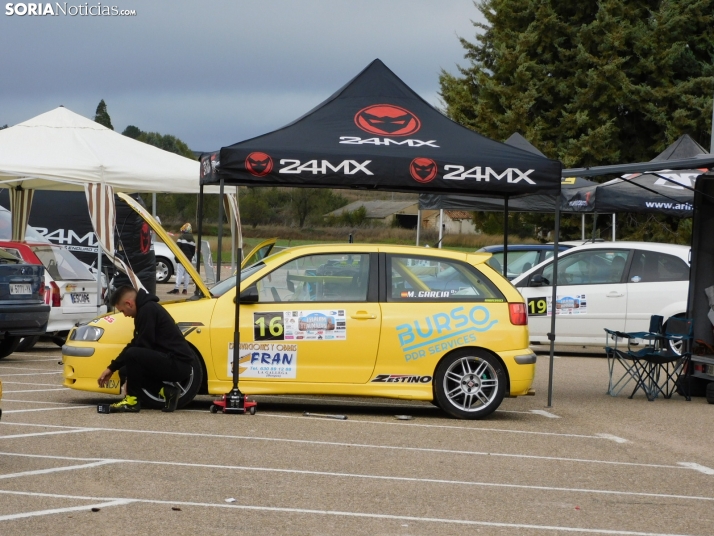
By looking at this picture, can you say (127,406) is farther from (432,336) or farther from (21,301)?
(21,301)

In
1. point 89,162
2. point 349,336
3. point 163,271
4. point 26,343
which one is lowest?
point 26,343

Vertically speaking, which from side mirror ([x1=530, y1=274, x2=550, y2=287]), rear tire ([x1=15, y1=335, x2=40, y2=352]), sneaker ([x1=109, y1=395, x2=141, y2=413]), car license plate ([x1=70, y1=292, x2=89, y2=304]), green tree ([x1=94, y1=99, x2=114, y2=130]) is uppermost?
green tree ([x1=94, y1=99, x2=114, y2=130])

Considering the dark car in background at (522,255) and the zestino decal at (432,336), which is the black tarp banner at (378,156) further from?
the dark car in background at (522,255)

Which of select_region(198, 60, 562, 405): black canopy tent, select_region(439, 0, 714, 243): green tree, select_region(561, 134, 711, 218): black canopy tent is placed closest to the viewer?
select_region(198, 60, 562, 405): black canopy tent

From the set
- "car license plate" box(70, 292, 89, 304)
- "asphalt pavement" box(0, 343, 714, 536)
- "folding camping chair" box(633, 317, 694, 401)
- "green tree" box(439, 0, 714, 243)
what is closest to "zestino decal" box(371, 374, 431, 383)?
"asphalt pavement" box(0, 343, 714, 536)

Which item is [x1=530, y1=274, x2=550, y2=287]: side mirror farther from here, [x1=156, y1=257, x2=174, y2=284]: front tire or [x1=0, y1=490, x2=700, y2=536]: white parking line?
[x1=156, y1=257, x2=174, y2=284]: front tire

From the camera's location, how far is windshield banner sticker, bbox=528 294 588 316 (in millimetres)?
16297

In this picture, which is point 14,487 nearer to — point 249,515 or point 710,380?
point 249,515

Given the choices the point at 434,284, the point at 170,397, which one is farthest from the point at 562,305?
the point at 170,397

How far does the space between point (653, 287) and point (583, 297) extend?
1.03 m

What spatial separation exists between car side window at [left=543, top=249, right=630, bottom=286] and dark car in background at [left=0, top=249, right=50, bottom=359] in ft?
23.5

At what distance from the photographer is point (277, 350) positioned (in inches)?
393

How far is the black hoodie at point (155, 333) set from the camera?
376 inches

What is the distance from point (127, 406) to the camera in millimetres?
9719
